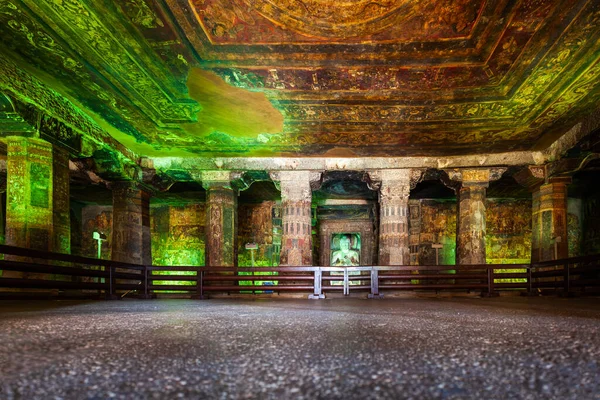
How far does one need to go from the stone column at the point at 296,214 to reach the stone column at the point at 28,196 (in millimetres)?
5284

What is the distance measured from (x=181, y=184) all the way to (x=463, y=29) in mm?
9683

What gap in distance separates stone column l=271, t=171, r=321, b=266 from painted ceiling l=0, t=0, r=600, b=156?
1.73m

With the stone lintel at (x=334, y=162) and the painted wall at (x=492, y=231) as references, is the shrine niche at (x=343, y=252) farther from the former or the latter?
the stone lintel at (x=334, y=162)

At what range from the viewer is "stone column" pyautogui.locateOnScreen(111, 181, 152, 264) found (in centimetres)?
1052

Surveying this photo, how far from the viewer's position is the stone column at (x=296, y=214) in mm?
10320

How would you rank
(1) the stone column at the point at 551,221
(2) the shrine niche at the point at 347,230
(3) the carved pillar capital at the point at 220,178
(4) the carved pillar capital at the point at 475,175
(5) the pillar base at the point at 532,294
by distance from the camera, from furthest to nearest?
(2) the shrine niche at the point at 347,230 → (3) the carved pillar capital at the point at 220,178 → (4) the carved pillar capital at the point at 475,175 → (1) the stone column at the point at 551,221 → (5) the pillar base at the point at 532,294

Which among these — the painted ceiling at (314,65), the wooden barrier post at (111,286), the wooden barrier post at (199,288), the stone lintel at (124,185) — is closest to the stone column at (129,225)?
the stone lintel at (124,185)

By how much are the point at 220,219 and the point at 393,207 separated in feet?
15.2

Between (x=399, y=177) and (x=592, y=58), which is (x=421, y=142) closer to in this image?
(x=399, y=177)

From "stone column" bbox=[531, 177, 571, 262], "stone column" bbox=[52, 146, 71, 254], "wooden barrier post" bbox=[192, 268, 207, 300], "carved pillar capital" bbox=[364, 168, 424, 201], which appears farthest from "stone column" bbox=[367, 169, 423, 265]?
"stone column" bbox=[52, 146, 71, 254]

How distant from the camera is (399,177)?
34.6ft

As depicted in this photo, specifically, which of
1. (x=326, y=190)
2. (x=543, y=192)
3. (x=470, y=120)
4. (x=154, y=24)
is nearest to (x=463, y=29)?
(x=470, y=120)

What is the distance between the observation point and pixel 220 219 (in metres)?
10.6

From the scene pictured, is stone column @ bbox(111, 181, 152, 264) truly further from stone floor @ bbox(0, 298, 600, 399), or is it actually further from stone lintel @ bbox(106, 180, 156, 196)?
stone floor @ bbox(0, 298, 600, 399)
